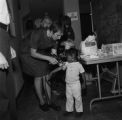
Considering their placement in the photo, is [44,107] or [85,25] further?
[85,25]

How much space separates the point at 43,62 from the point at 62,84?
69.2 inches

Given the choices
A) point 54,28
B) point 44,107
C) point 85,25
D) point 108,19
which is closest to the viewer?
point 54,28

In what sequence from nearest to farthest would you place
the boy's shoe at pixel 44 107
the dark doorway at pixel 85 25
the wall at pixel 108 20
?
the boy's shoe at pixel 44 107, the wall at pixel 108 20, the dark doorway at pixel 85 25

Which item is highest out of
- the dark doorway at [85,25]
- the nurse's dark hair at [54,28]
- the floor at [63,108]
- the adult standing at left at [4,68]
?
the dark doorway at [85,25]

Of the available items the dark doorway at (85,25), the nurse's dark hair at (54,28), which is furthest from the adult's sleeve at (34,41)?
the dark doorway at (85,25)

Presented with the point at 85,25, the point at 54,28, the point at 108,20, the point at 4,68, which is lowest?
the point at 4,68

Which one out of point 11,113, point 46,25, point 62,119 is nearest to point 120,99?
point 62,119

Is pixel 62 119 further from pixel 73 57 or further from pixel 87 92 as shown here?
pixel 87 92

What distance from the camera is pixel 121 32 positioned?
386 cm

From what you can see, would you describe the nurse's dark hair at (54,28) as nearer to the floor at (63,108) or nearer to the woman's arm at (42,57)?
the woman's arm at (42,57)

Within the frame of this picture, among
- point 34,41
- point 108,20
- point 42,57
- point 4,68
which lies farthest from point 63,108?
point 108,20

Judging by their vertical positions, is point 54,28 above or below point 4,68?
above

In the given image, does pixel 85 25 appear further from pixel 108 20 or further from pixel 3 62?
pixel 3 62

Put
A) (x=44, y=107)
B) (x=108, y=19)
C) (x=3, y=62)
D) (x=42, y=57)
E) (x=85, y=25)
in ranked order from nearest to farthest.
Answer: (x=3, y=62) < (x=42, y=57) < (x=44, y=107) < (x=108, y=19) < (x=85, y=25)
